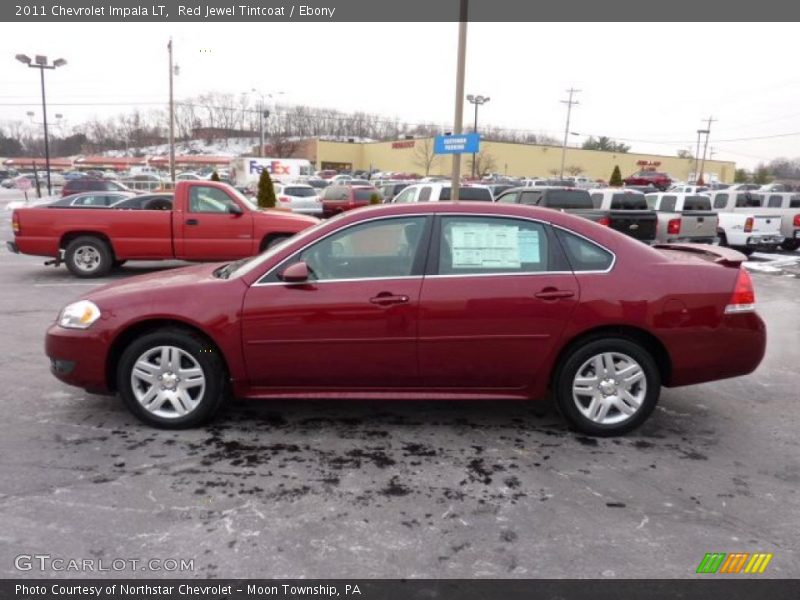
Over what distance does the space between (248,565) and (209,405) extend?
1593 mm

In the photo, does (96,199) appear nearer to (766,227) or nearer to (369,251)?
(369,251)

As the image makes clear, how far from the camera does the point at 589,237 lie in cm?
421

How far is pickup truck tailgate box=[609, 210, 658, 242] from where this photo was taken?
12273 millimetres

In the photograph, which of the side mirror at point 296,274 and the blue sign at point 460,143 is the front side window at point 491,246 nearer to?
the side mirror at point 296,274

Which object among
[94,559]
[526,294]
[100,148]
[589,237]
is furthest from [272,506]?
[100,148]

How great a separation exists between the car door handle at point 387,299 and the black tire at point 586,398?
118 centimetres

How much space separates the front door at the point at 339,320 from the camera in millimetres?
4027

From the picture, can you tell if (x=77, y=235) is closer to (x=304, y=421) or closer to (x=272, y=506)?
(x=304, y=421)

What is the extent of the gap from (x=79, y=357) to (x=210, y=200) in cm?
699

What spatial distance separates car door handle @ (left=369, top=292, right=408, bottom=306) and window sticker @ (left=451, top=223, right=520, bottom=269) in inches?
16.8

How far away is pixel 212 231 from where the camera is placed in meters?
10.7

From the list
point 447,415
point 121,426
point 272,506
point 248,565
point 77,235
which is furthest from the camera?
point 77,235

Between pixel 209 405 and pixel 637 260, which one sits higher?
pixel 637 260
